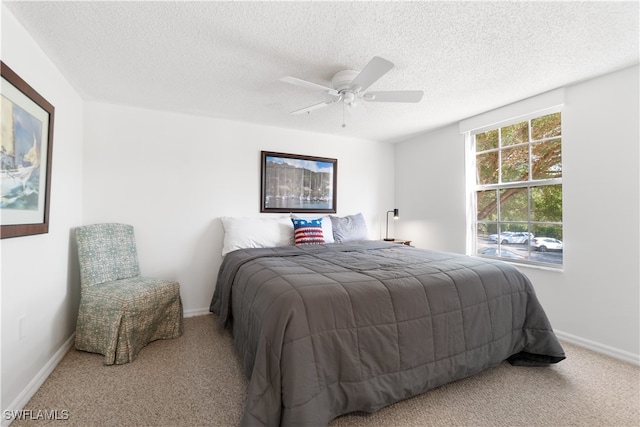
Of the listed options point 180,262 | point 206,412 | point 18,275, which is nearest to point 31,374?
point 18,275

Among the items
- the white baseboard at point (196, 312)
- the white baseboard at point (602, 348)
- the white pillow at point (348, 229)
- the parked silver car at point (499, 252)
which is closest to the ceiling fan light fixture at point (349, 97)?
the white pillow at point (348, 229)

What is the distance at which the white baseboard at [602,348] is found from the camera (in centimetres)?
209

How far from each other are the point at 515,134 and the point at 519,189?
61 centimetres

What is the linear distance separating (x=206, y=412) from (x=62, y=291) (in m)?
1.62

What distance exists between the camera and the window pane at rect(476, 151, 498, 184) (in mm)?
3230

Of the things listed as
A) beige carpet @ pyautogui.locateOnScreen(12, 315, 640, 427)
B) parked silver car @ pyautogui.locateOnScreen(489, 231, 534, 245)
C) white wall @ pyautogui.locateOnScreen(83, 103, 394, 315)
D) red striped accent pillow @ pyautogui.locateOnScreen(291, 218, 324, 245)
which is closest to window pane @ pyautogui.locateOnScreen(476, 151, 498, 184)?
parked silver car @ pyautogui.locateOnScreen(489, 231, 534, 245)

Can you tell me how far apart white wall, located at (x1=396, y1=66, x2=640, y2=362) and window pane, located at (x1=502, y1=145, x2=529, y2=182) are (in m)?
0.41

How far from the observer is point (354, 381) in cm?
140

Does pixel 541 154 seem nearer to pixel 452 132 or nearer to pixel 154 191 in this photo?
pixel 452 132

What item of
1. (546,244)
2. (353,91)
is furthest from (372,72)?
(546,244)

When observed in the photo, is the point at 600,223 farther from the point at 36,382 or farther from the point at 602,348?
the point at 36,382

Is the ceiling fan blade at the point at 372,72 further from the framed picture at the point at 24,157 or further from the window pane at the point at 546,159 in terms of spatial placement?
the window pane at the point at 546,159

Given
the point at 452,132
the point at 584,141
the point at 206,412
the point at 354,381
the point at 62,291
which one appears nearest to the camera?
the point at 354,381

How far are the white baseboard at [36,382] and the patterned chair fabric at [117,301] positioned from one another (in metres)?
0.12
